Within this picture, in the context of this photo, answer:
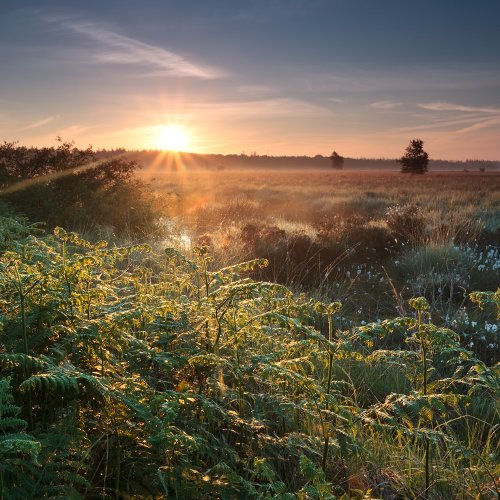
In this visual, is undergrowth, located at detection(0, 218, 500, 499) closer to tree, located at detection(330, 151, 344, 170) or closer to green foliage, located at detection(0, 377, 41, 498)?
green foliage, located at detection(0, 377, 41, 498)

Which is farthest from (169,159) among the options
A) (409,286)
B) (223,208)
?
(409,286)

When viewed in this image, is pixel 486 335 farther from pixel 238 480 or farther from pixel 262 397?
pixel 238 480

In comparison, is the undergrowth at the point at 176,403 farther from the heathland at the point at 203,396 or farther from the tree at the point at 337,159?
the tree at the point at 337,159

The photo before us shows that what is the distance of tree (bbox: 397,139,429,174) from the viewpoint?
5475cm

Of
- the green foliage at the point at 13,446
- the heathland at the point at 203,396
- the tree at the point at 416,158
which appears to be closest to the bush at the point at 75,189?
the heathland at the point at 203,396

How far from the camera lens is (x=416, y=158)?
180ft

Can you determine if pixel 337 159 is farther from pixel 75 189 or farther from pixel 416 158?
pixel 75 189

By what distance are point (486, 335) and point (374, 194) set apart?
23.2 metres

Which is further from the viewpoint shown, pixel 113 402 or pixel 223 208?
pixel 223 208

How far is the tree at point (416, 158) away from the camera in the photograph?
54750 mm

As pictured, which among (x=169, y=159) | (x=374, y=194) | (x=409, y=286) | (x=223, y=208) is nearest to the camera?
(x=409, y=286)

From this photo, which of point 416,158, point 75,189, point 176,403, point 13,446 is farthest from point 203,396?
point 416,158

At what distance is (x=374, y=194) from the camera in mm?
29016

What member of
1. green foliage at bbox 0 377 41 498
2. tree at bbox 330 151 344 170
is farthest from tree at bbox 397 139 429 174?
green foliage at bbox 0 377 41 498
